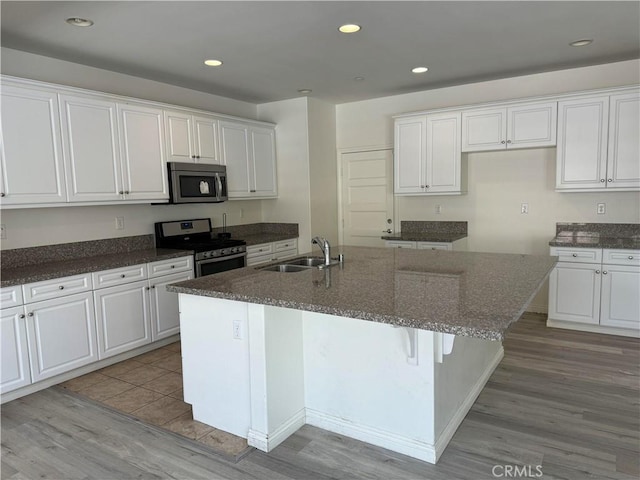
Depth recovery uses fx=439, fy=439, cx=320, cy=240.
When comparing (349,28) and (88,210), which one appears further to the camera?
(88,210)

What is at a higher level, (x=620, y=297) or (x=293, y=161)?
(x=293, y=161)

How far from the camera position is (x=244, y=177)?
16.9 ft

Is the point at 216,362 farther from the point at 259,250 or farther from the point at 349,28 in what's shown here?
the point at 259,250

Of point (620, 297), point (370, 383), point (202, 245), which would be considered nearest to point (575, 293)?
point (620, 297)

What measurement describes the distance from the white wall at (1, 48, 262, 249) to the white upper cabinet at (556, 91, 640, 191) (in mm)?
3747

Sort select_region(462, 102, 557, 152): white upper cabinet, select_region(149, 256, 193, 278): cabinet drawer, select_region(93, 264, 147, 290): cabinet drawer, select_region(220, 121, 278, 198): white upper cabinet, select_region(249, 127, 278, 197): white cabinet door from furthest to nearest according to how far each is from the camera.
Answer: select_region(249, 127, 278, 197): white cabinet door < select_region(220, 121, 278, 198): white upper cabinet < select_region(462, 102, 557, 152): white upper cabinet < select_region(149, 256, 193, 278): cabinet drawer < select_region(93, 264, 147, 290): cabinet drawer

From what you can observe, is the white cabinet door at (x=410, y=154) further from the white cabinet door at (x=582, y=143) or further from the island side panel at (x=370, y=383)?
the island side panel at (x=370, y=383)

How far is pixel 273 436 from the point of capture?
2.38 m

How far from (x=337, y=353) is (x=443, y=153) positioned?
10.3ft

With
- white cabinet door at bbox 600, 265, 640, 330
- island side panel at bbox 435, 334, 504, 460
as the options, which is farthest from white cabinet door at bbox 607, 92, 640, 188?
island side panel at bbox 435, 334, 504, 460

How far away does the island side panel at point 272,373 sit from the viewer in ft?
7.63

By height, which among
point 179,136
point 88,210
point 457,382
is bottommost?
point 457,382

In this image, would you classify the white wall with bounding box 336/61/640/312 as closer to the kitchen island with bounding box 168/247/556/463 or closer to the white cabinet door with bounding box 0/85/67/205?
the kitchen island with bounding box 168/247/556/463

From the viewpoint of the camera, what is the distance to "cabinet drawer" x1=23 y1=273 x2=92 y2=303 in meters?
3.01
